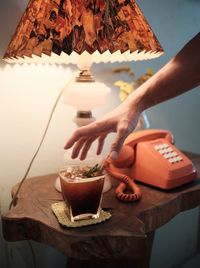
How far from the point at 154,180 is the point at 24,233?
0.36 meters

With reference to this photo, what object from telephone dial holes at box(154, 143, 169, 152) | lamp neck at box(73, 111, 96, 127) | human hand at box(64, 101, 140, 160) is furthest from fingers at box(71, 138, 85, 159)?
telephone dial holes at box(154, 143, 169, 152)

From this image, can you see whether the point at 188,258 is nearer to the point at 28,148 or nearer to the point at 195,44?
the point at 28,148

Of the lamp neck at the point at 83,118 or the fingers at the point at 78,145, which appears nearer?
the fingers at the point at 78,145

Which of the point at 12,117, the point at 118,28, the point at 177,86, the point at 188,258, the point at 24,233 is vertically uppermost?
the point at 118,28

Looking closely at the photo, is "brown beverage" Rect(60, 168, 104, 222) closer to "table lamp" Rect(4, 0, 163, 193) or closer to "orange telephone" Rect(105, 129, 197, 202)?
"orange telephone" Rect(105, 129, 197, 202)

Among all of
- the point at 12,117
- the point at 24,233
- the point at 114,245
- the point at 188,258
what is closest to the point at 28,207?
the point at 24,233

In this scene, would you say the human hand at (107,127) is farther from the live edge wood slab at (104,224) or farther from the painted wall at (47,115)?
the painted wall at (47,115)

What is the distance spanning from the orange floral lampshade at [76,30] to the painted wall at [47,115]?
0.19 meters

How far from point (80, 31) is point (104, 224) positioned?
0.41 meters

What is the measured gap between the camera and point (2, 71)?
2.91ft

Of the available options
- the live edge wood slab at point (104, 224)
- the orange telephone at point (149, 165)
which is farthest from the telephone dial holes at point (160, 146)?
the live edge wood slab at point (104, 224)

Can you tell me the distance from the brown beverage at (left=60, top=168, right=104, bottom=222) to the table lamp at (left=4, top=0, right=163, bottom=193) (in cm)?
23

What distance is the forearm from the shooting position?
649 millimetres

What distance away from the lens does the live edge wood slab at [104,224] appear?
23.0 inches
